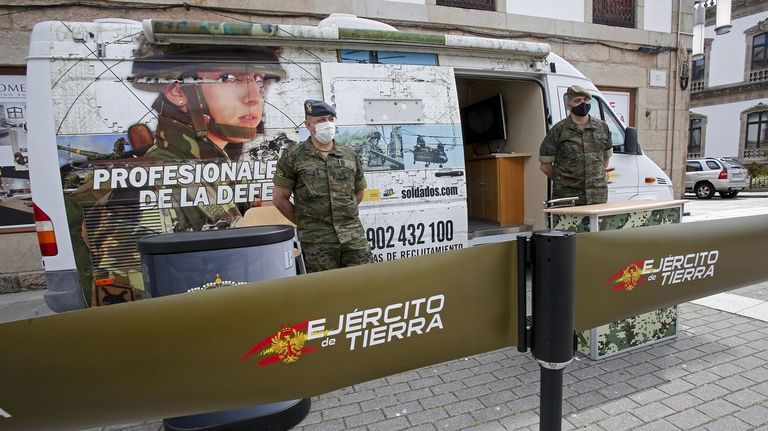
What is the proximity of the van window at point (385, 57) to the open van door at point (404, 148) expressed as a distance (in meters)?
0.05

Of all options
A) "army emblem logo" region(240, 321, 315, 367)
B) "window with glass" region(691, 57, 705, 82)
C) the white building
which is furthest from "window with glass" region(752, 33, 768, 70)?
"army emblem logo" region(240, 321, 315, 367)

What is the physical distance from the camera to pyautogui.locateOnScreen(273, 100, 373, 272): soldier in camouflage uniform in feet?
9.49

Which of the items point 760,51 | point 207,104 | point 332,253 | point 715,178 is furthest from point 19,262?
point 760,51

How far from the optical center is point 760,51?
28.0 metres

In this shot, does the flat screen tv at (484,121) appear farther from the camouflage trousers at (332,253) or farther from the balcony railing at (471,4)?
the camouflage trousers at (332,253)

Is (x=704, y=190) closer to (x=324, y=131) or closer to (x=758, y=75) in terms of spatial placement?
(x=758, y=75)

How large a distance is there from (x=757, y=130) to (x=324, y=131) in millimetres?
36307

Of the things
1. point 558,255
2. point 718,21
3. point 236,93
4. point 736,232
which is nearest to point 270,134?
point 236,93

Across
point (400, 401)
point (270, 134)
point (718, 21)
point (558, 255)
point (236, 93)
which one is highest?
point (718, 21)

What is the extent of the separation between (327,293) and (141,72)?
2592 millimetres

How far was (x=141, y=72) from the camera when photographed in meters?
2.92

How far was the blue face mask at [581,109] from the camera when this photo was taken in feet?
12.8

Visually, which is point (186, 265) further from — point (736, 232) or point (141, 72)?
point (736, 232)

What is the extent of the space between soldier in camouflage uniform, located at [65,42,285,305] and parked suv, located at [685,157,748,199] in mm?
19203
